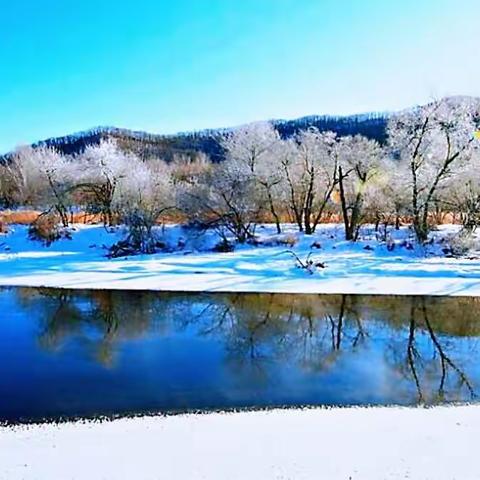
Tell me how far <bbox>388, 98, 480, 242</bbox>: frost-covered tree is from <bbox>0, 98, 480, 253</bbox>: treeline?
0.05 meters

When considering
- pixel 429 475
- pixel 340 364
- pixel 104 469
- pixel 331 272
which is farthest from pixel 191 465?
pixel 331 272

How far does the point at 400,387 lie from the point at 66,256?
71.9 feet

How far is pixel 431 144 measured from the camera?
27438 millimetres

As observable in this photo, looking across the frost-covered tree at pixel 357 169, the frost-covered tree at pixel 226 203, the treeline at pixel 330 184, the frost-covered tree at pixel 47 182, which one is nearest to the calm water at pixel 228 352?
the treeline at pixel 330 184

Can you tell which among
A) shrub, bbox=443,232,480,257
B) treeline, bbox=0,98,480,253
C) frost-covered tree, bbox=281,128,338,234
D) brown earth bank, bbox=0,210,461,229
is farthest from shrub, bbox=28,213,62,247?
shrub, bbox=443,232,480,257

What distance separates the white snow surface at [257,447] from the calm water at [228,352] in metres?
0.87

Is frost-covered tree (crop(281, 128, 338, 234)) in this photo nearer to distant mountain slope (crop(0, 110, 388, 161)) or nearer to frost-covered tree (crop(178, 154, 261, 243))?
frost-covered tree (crop(178, 154, 261, 243))

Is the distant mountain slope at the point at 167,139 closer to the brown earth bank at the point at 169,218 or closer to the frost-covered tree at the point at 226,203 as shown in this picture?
the brown earth bank at the point at 169,218

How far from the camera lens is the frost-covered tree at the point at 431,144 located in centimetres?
2694

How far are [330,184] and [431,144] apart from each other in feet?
20.1

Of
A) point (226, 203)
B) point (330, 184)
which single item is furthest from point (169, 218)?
point (330, 184)

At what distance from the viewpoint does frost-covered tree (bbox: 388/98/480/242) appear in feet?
88.4

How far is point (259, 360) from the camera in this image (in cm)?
1143

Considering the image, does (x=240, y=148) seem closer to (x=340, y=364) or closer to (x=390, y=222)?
(x=390, y=222)
